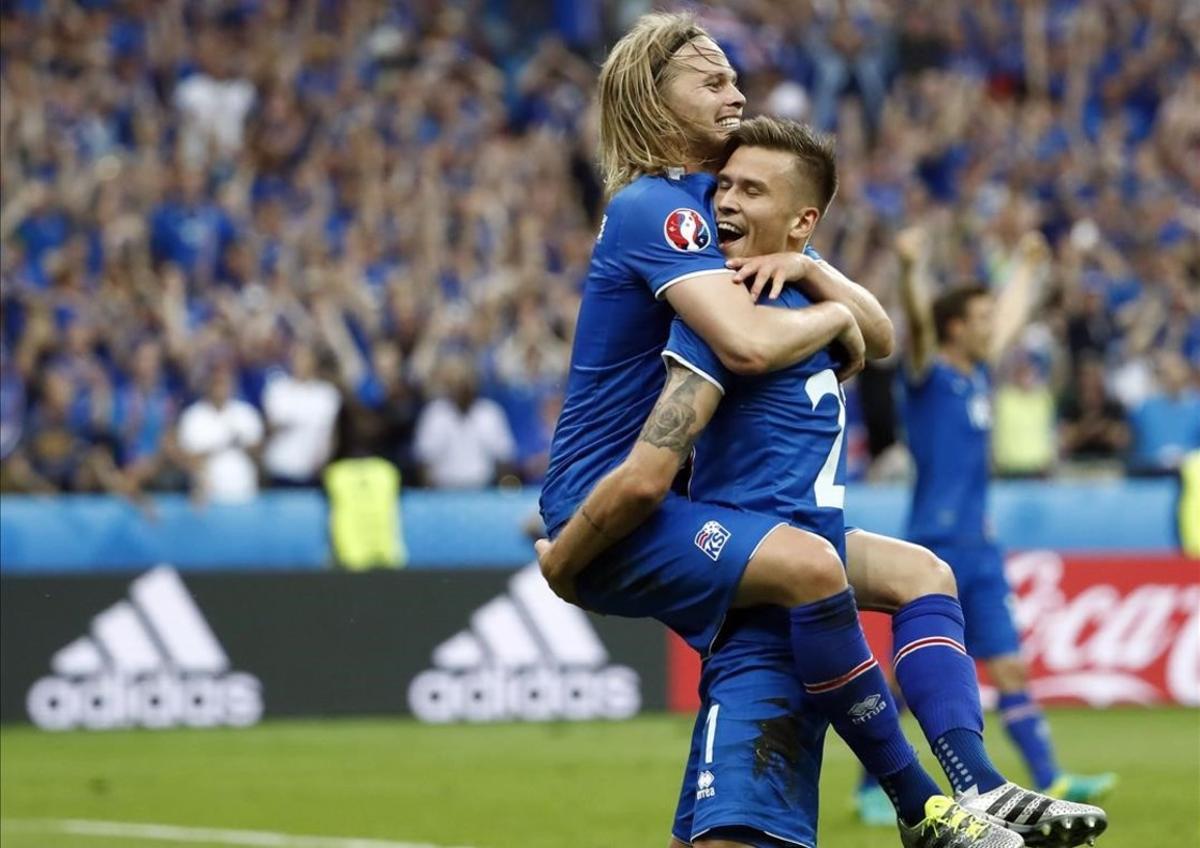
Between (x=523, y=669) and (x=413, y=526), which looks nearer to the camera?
(x=523, y=669)

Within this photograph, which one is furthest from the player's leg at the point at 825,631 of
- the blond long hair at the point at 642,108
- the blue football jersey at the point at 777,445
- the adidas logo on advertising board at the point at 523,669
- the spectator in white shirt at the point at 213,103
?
the spectator in white shirt at the point at 213,103

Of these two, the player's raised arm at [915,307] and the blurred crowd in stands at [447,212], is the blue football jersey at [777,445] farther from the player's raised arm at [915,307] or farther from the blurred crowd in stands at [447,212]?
the blurred crowd in stands at [447,212]

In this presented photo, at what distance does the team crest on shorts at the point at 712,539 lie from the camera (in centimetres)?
564

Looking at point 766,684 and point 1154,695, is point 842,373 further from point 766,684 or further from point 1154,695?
point 1154,695

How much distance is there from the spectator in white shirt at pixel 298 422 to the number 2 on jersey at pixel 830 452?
1127 cm

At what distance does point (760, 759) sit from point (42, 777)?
7.87 meters

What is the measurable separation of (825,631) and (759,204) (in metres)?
1.15

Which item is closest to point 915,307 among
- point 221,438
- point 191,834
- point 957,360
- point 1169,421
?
point 957,360

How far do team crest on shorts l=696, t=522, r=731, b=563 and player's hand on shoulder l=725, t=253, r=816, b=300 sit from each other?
2.00 ft

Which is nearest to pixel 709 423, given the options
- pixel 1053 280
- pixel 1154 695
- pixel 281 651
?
pixel 281 651

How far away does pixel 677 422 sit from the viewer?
5.53 meters

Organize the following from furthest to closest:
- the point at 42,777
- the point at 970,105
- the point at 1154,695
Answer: the point at 970,105 → the point at 1154,695 → the point at 42,777

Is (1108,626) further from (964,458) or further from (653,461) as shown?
(653,461)

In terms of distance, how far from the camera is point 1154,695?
16.4m
